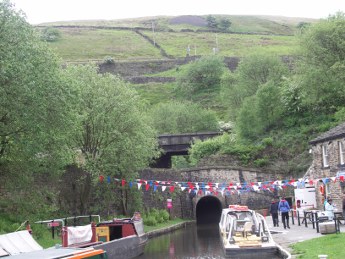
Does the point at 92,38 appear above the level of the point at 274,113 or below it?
above

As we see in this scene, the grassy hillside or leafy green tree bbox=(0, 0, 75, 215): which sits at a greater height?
the grassy hillside

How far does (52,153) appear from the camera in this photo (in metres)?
20.7

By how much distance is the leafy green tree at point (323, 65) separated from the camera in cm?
4072

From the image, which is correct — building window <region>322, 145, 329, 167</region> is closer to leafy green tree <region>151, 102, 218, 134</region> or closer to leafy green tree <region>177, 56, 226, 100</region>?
leafy green tree <region>151, 102, 218, 134</region>

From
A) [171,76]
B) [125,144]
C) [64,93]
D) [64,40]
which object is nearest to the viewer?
[64,93]

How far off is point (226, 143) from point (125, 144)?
68.2ft

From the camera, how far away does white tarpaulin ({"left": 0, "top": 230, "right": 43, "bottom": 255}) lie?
42.1ft

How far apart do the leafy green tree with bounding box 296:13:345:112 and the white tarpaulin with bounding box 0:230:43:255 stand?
31815 millimetres

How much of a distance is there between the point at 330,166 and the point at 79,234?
1491 cm

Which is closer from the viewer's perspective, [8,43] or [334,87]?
[8,43]

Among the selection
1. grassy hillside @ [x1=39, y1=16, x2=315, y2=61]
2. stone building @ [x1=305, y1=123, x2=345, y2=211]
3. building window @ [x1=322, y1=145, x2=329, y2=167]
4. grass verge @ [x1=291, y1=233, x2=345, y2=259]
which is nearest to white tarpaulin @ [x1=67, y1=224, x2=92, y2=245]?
grass verge @ [x1=291, y1=233, x2=345, y2=259]

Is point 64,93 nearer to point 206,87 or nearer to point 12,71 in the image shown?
point 12,71

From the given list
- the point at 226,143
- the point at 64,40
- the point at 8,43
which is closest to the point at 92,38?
the point at 64,40

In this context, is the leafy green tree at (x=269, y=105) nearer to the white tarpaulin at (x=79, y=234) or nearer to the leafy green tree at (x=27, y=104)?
the leafy green tree at (x=27, y=104)
